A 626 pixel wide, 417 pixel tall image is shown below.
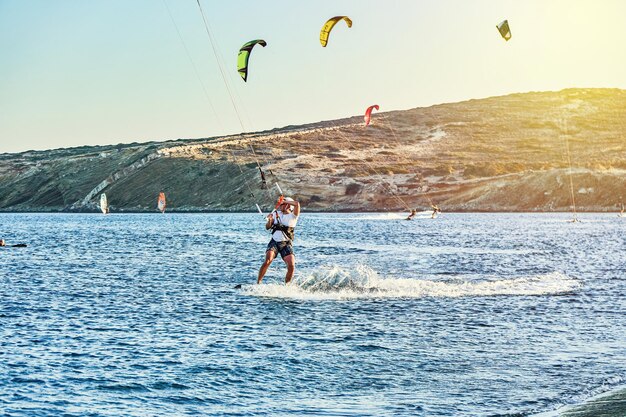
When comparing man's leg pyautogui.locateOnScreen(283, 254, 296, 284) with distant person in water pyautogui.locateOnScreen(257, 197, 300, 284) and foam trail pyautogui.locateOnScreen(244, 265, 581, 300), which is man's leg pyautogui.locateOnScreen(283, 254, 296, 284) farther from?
foam trail pyautogui.locateOnScreen(244, 265, 581, 300)

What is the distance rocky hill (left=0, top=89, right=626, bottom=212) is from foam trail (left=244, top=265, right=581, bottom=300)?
85.5 metres

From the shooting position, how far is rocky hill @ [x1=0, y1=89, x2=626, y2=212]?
117 m

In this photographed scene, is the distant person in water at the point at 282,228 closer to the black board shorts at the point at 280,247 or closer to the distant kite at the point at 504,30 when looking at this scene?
the black board shorts at the point at 280,247

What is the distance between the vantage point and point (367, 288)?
83.2ft

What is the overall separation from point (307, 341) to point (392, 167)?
382 ft

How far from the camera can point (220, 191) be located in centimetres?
13600

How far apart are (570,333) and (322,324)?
16.4ft

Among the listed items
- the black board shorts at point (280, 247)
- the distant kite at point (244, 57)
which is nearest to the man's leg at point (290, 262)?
the black board shorts at point (280, 247)

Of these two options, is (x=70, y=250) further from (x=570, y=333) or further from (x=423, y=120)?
(x=423, y=120)

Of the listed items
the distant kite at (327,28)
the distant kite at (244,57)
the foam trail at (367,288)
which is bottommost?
the foam trail at (367,288)

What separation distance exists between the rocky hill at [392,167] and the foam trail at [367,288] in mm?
85502

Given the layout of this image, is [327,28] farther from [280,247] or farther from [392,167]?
[392,167]

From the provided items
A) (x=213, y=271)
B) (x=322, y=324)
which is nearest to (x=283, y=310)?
(x=322, y=324)

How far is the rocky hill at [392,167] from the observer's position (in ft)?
385
